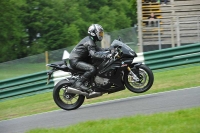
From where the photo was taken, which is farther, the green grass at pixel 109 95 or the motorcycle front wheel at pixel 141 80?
the green grass at pixel 109 95

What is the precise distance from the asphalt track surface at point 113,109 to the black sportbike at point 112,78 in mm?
295

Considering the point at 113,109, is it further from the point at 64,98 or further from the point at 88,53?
the point at 88,53

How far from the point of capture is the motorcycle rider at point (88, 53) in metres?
12.5

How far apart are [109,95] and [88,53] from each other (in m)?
2.49

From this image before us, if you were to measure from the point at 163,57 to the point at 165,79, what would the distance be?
7.34 feet

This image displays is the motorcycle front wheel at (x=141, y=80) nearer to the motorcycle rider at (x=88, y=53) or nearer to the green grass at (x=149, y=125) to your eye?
the motorcycle rider at (x=88, y=53)

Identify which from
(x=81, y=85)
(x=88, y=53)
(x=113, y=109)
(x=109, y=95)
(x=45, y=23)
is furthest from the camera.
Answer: (x=45, y=23)

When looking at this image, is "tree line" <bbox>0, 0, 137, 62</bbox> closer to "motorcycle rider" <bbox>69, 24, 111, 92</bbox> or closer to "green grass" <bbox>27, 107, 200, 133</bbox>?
"motorcycle rider" <bbox>69, 24, 111, 92</bbox>

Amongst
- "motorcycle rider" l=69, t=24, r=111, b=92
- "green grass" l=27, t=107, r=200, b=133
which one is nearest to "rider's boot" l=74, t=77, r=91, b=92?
"motorcycle rider" l=69, t=24, r=111, b=92

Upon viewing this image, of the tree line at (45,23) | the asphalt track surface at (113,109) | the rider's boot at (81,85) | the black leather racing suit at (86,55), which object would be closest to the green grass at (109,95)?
the asphalt track surface at (113,109)

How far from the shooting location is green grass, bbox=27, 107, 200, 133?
321 inches

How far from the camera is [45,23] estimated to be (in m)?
40.5

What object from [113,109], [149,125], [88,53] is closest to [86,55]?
[88,53]

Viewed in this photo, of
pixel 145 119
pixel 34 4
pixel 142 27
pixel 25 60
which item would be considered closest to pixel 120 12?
pixel 34 4
